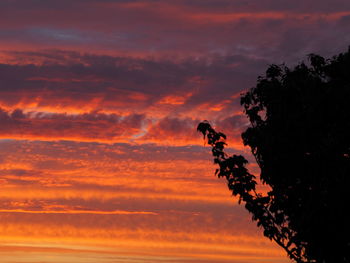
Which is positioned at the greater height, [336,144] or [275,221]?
[336,144]

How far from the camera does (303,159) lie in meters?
24.4

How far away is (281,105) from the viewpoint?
2538 centimetres

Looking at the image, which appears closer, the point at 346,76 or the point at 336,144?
the point at 336,144

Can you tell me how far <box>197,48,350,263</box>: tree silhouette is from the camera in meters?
23.1

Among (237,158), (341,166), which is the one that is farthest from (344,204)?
(237,158)

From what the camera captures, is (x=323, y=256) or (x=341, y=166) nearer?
(x=341, y=166)

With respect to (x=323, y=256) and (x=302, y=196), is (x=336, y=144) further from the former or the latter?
(x=323, y=256)

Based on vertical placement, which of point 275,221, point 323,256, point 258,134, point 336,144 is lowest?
point 323,256

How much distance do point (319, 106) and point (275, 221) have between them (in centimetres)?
474

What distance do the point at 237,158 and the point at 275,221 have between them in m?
2.84

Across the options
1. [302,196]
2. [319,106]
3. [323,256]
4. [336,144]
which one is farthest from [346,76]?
[323,256]

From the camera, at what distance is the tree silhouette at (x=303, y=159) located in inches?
908

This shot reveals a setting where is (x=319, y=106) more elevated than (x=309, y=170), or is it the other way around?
(x=319, y=106)

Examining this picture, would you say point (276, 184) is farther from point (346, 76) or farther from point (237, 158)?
point (346, 76)
